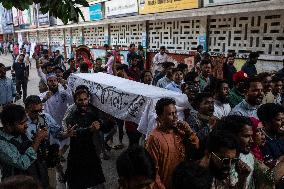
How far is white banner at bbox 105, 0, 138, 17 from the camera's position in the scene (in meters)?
13.7

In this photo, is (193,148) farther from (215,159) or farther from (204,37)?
(204,37)

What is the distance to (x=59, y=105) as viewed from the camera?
5117mm

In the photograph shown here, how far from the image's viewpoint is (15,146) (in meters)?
2.65

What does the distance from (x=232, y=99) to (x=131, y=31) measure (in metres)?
10.7

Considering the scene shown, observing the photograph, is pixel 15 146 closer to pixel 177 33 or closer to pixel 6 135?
pixel 6 135

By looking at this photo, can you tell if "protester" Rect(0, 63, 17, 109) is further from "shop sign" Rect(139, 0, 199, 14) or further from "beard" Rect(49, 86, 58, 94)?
"shop sign" Rect(139, 0, 199, 14)

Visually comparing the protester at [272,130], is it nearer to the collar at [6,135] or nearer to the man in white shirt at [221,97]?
the man in white shirt at [221,97]

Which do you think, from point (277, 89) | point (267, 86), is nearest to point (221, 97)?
point (267, 86)

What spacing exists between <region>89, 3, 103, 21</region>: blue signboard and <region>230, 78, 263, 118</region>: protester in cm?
1369

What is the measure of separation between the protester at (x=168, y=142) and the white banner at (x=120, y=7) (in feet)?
36.7

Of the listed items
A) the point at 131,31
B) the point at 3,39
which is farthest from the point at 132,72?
the point at 3,39

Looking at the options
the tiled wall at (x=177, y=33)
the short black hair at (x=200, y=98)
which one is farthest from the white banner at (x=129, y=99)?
the tiled wall at (x=177, y=33)

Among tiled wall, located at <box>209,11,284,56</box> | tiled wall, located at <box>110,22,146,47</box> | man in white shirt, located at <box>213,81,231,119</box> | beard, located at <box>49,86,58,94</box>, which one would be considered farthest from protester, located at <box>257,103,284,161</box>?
tiled wall, located at <box>110,22,146,47</box>

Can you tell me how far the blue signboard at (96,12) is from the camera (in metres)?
16.7
